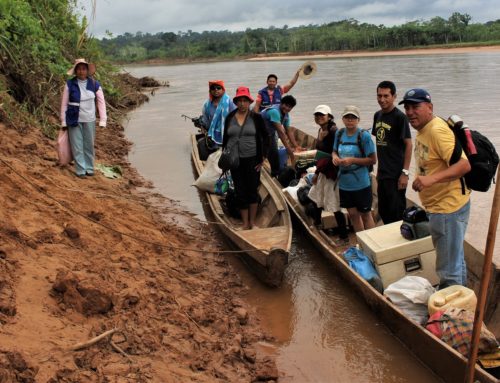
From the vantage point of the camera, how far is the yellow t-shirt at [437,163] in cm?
351

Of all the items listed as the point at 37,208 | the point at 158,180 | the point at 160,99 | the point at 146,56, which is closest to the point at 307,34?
the point at 146,56

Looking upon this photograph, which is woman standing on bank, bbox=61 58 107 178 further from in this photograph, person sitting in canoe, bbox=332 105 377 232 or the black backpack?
the black backpack

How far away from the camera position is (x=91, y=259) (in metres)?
4.56

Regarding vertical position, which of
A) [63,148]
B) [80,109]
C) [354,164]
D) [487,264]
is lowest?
[487,264]

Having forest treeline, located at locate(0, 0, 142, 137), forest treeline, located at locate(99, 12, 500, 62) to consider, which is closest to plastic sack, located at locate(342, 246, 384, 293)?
forest treeline, located at locate(0, 0, 142, 137)

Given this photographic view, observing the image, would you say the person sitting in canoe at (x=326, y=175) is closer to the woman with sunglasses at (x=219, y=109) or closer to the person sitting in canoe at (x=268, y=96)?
the woman with sunglasses at (x=219, y=109)

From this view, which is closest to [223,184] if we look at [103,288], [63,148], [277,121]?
[277,121]

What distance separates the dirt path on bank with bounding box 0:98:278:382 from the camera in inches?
120

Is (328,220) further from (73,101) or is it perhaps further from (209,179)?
(73,101)

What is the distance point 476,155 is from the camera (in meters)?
3.50

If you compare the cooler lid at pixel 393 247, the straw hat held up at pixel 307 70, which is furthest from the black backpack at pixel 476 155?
the straw hat held up at pixel 307 70

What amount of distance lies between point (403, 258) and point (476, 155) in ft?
4.82

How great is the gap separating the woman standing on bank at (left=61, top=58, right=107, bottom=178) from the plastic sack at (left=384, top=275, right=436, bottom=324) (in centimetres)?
444

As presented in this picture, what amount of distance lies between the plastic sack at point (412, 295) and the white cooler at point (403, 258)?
0.89ft
